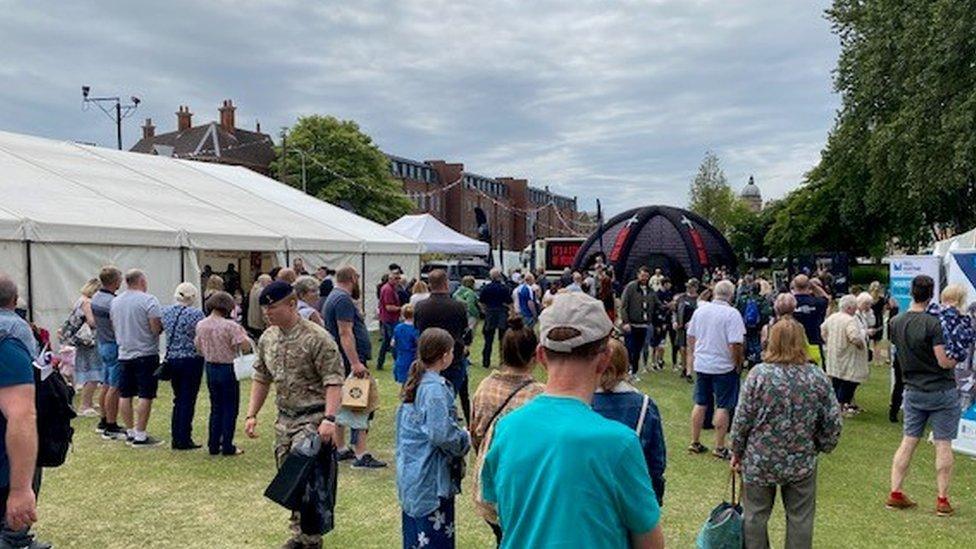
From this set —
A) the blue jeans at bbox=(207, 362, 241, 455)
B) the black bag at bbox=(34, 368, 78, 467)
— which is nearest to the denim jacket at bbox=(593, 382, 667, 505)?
the black bag at bbox=(34, 368, 78, 467)

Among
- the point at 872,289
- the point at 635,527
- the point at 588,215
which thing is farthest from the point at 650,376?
the point at 588,215

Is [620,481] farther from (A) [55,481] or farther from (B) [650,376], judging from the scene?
(B) [650,376]

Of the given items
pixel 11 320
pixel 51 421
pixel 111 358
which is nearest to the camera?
pixel 11 320

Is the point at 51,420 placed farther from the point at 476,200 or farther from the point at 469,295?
the point at 476,200

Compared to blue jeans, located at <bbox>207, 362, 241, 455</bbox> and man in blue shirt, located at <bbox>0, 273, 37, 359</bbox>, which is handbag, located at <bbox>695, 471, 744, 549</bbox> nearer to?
man in blue shirt, located at <bbox>0, 273, 37, 359</bbox>

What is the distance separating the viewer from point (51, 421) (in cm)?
386

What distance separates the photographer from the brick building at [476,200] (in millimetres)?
71688

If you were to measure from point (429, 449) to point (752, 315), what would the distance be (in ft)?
30.8

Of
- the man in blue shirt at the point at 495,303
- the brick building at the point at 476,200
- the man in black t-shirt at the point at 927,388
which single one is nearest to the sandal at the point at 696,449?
the man in black t-shirt at the point at 927,388

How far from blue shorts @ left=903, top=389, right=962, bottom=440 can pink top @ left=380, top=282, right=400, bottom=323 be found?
895 centimetres

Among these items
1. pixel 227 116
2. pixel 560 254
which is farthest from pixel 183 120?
pixel 560 254

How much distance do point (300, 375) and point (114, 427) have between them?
15.7ft

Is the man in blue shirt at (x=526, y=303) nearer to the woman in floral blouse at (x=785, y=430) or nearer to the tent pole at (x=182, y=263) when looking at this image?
the tent pole at (x=182, y=263)

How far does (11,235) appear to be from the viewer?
35.1 feet
